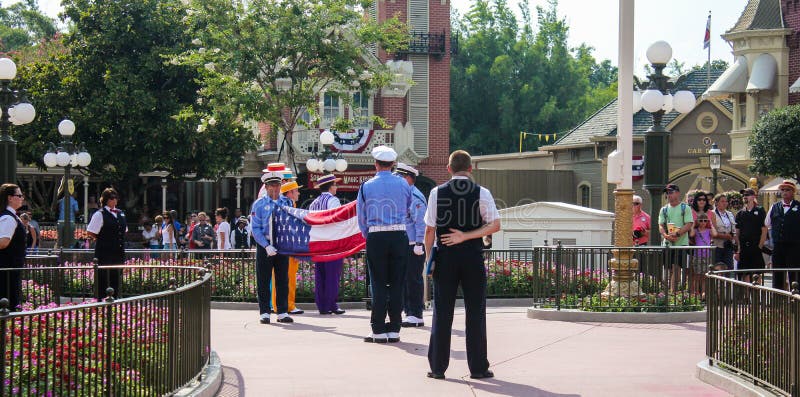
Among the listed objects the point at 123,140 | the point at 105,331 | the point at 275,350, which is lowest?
the point at 275,350

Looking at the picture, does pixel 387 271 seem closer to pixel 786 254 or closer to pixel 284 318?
pixel 284 318

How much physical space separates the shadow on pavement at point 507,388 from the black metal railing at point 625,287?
5.27 metres

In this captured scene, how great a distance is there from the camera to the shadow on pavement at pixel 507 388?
8.23 metres

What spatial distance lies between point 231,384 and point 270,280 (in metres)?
5.23

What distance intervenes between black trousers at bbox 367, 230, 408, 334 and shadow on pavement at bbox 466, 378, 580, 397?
2590 mm

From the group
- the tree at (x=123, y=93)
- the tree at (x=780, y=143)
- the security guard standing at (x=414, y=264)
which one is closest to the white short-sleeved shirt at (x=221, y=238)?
the security guard standing at (x=414, y=264)

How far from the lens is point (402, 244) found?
11.5 metres

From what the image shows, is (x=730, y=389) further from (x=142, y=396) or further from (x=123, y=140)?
(x=123, y=140)

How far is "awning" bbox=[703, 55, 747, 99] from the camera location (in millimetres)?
39656

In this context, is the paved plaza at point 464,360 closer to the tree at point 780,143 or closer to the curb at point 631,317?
the curb at point 631,317

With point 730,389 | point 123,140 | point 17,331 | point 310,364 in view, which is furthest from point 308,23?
point 17,331

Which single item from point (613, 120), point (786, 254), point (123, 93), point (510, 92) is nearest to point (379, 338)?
point (786, 254)

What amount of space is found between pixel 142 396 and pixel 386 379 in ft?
8.27

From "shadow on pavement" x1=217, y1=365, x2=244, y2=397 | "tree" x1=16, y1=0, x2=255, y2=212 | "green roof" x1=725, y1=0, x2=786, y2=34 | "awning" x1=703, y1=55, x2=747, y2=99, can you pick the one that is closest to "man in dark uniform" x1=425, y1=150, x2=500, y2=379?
"shadow on pavement" x1=217, y1=365, x2=244, y2=397
